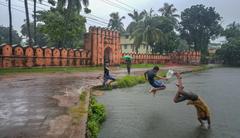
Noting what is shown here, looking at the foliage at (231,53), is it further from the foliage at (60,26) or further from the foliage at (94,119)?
the foliage at (94,119)

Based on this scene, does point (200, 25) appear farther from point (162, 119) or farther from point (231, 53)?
point (162, 119)

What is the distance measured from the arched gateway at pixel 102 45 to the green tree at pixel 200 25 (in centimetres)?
3326

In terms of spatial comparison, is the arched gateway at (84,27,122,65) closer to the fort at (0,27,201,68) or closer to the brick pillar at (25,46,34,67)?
the fort at (0,27,201,68)

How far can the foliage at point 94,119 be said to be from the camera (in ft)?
27.0

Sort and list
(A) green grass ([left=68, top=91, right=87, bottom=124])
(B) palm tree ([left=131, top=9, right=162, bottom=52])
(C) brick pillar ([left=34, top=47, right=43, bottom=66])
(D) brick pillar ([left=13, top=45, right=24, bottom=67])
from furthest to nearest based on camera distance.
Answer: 1. (B) palm tree ([left=131, top=9, right=162, bottom=52])
2. (C) brick pillar ([left=34, top=47, right=43, bottom=66])
3. (D) brick pillar ([left=13, top=45, right=24, bottom=67])
4. (A) green grass ([left=68, top=91, right=87, bottom=124])

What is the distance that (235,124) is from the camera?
977 centimetres

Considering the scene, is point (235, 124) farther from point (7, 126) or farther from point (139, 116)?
point (7, 126)

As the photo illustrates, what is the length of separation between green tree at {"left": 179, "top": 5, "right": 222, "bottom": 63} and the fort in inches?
917

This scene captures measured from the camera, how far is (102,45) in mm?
37000

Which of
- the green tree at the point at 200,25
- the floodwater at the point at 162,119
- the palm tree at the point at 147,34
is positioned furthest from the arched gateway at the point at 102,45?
the green tree at the point at 200,25

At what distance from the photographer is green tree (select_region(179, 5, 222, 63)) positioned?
69.2 meters

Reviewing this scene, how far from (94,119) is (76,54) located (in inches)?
961

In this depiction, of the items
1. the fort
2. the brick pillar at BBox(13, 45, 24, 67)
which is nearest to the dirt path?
the fort

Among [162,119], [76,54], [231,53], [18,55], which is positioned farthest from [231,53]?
[162,119]
